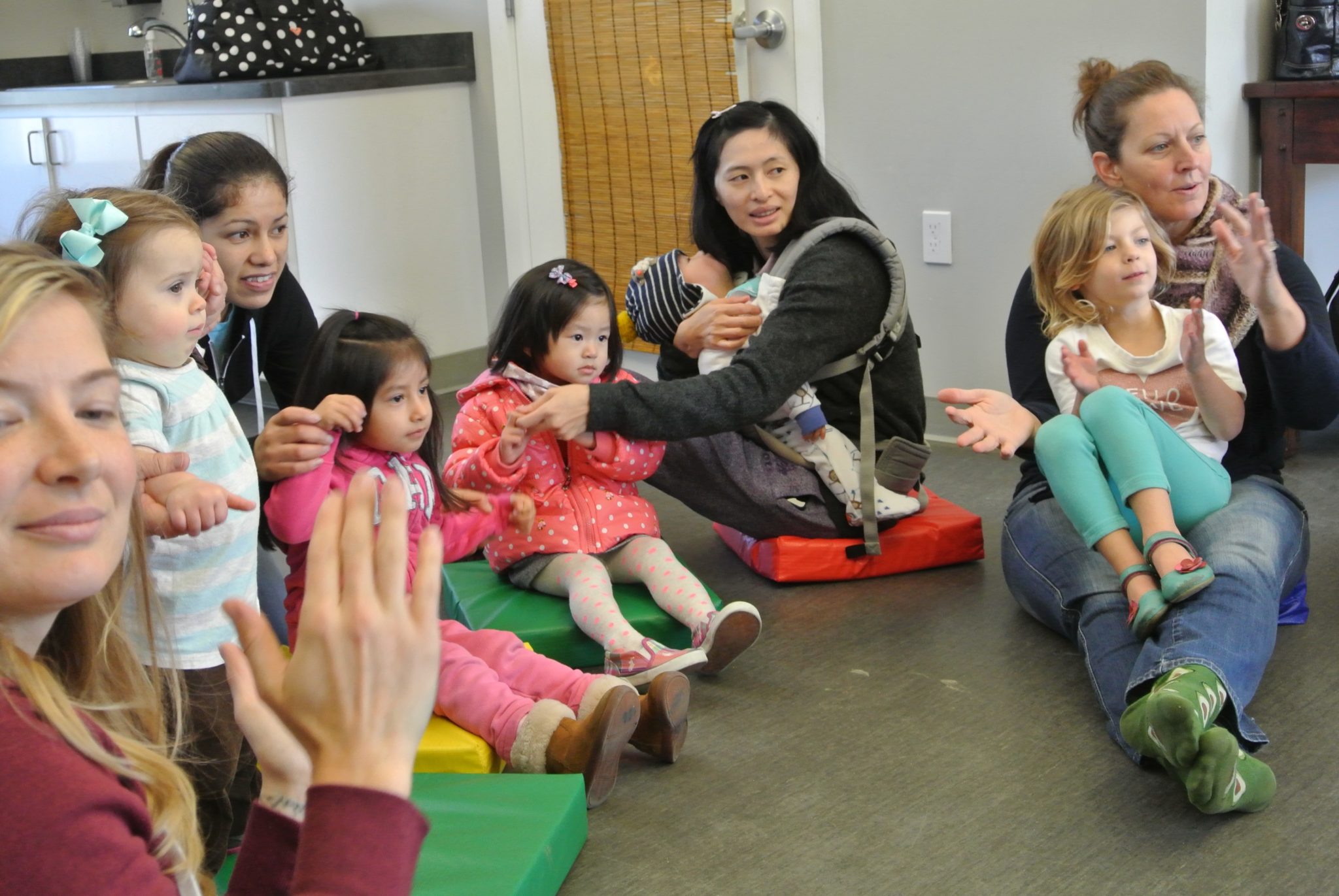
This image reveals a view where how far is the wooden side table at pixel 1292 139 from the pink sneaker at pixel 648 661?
167 centimetres

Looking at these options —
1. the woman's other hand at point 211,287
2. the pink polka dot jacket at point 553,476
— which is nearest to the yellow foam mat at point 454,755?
the pink polka dot jacket at point 553,476

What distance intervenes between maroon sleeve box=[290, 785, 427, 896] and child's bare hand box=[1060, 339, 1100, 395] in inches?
63.6

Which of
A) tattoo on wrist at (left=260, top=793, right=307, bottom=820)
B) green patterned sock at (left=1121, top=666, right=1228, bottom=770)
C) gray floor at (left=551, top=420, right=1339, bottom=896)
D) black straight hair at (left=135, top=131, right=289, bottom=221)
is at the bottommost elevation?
gray floor at (left=551, top=420, right=1339, bottom=896)

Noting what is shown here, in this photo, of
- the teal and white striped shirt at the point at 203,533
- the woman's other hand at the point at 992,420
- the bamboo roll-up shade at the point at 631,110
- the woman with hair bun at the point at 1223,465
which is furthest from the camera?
the bamboo roll-up shade at the point at 631,110

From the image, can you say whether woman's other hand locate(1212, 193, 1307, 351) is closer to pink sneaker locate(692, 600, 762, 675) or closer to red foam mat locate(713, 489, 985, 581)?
red foam mat locate(713, 489, 985, 581)

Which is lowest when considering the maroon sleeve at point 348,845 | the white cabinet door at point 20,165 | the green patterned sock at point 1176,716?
the green patterned sock at point 1176,716

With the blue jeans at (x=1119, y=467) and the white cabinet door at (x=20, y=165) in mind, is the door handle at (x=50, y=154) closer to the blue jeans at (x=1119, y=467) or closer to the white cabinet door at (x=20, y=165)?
the white cabinet door at (x=20, y=165)

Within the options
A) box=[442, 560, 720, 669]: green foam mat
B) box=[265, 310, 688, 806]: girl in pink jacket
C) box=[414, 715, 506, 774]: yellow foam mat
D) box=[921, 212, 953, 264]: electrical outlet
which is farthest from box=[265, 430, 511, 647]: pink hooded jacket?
box=[921, 212, 953, 264]: electrical outlet

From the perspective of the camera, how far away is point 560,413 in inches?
88.3

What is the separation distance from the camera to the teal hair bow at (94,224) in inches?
61.7

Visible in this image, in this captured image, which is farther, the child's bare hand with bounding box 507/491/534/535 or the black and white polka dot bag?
the black and white polka dot bag

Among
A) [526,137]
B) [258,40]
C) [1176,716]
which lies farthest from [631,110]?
[1176,716]

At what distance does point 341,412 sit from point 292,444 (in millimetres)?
79

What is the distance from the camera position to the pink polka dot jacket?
230cm
